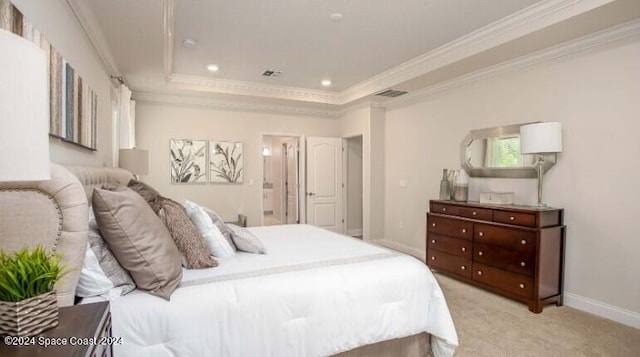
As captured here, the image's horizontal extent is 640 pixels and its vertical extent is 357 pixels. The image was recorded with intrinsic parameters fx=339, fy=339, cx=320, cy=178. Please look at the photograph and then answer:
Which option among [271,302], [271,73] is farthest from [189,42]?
[271,302]

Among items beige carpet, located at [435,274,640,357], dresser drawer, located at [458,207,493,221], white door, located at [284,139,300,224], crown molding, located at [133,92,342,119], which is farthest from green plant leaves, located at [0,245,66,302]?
white door, located at [284,139,300,224]

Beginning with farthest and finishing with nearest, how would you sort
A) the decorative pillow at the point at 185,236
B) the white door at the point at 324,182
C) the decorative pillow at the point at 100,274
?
the white door at the point at 324,182 → the decorative pillow at the point at 185,236 → the decorative pillow at the point at 100,274

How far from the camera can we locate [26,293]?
91 cm

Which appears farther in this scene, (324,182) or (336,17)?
(324,182)

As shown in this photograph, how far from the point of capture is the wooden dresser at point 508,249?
120 inches

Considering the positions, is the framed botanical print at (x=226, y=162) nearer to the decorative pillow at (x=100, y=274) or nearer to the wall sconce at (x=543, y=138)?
the decorative pillow at (x=100, y=274)

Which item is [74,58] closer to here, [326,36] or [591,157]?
[326,36]

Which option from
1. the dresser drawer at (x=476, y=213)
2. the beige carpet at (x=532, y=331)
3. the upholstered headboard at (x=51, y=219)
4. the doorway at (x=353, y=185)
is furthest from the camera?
the doorway at (x=353, y=185)

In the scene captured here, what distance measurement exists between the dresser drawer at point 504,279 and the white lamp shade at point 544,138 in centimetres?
119

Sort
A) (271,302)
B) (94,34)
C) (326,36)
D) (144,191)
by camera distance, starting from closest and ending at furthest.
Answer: (271,302) < (144,191) < (94,34) < (326,36)

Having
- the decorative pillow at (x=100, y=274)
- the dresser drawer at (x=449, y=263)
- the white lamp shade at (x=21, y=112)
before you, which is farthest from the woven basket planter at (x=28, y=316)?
the dresser drawer at (x=449, y=263)

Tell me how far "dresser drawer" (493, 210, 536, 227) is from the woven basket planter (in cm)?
342

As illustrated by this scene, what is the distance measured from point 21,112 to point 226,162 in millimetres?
5230

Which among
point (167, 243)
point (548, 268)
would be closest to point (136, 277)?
point (167, 243)
